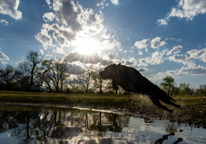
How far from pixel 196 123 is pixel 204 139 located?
12.0 ft

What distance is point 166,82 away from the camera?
80.1 m

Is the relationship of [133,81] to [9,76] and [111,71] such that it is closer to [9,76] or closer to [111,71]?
[111,71]

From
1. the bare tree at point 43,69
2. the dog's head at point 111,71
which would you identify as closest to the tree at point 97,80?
the bare tree at point 43,69

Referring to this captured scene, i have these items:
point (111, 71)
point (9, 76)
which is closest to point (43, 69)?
point (9, 76)

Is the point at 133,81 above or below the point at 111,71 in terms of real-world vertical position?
below

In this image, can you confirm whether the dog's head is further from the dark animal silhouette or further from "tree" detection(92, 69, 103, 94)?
"tree" detection(92, 69, 103, 94)

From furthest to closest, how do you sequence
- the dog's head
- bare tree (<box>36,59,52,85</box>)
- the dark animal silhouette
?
bare tree (<box>36,59,52,85</box>) < the dog's head < the dark animal silhouette

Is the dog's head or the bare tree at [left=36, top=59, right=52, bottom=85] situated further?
the bare tree at [left=36, top=59, right=52, bottom=85]

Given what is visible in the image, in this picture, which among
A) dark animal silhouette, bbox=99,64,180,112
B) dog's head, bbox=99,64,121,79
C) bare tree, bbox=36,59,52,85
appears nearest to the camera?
dark animal silhouette, bbox=99,64,180,112

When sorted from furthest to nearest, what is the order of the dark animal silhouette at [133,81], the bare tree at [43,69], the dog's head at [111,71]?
the bare tree at [43,69], the dog's head at [111,71], the dark animal silhouette at [133,81]

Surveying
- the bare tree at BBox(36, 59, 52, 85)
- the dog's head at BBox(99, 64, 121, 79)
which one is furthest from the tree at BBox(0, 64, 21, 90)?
the dog's head at BBox(99, 64, 121, 79)

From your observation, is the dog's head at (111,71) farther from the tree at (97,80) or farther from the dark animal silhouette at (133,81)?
the tree at (97,80)

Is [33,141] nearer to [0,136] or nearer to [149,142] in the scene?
[0,136]

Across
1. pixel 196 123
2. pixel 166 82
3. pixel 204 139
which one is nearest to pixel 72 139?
pixel 204 139
